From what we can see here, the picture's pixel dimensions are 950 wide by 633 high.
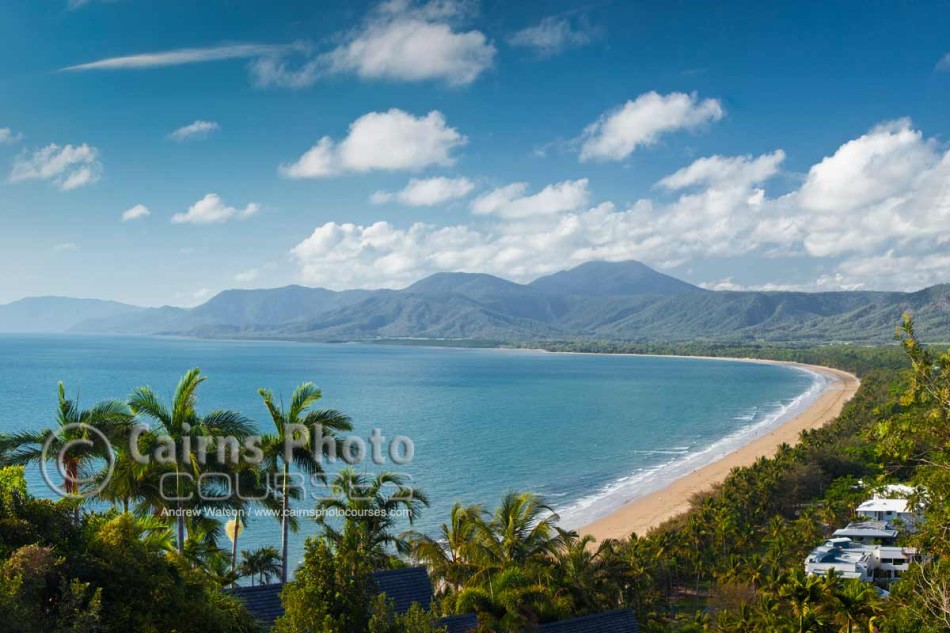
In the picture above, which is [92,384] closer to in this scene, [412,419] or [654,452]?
[412,419]

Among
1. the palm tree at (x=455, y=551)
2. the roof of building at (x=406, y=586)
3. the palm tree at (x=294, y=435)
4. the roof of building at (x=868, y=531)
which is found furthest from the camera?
the roof of building at (x=868, y=531)

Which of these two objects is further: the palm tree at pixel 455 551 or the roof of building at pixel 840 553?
the roof of building at pixel 840 553

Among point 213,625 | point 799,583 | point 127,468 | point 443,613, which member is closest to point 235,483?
point 127,468

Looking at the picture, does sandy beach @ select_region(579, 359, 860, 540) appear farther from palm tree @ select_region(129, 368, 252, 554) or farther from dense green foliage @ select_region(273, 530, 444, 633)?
dense green foliage @ select_region(273, 530, 444, 633)

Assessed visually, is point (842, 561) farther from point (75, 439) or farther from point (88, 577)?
point (88, 577)

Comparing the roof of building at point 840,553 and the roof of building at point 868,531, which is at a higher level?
the roof of building at point 840,553

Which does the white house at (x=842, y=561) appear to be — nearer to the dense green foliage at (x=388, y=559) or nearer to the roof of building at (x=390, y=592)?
the dense green foliage at (x=388, y=559)

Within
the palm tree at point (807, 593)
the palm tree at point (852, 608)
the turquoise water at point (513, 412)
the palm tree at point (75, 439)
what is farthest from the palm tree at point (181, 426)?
the turquoise water at point (513, 412)
